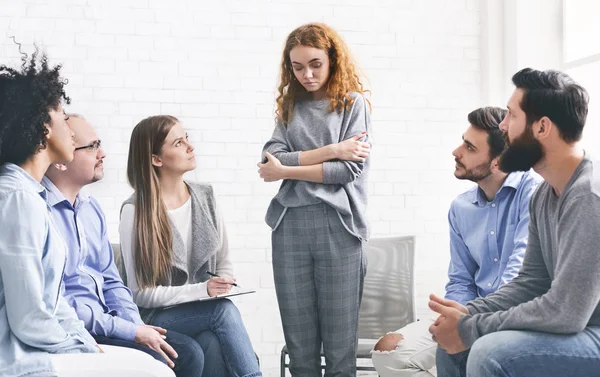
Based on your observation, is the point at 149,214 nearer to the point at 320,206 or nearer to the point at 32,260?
the point at 320,206

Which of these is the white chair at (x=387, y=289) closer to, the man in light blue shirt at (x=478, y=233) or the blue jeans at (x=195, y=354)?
the man in light blue shirt at (x=478, y=233)

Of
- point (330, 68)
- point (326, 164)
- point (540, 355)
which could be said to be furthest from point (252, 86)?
point (540, 355)

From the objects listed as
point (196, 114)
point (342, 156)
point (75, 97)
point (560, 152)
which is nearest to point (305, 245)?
point (342, 156)

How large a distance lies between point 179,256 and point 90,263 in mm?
422

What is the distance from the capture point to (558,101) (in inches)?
78.2

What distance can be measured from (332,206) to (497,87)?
1875mm

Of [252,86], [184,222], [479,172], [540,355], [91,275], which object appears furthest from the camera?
[252,86]

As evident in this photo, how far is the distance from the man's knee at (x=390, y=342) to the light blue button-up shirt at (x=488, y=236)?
25 cm

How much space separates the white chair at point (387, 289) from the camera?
3.35m

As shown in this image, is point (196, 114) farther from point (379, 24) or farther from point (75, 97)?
point (379, 24)

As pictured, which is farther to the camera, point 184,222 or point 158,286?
point 184,222

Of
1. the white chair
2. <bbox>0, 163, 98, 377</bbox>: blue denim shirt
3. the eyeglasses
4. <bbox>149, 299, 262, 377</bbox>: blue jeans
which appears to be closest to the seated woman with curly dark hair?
<bbox>0, 163, 98, 377</bbox>: blue denim shirt

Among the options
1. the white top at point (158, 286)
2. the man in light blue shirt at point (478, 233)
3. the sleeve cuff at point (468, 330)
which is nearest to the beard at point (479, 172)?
the man in light blue shirt at point (478, 233)

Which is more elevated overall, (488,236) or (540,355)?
(488,236)
